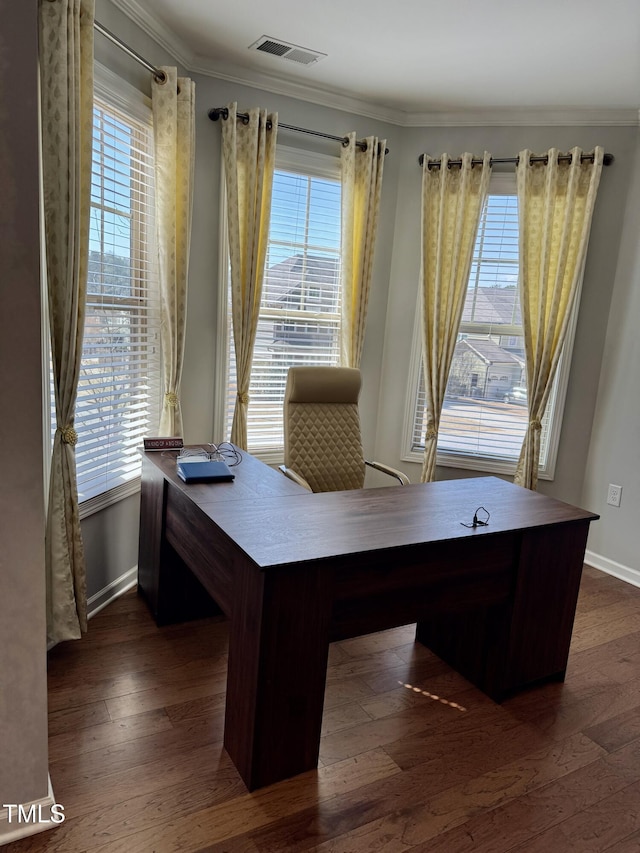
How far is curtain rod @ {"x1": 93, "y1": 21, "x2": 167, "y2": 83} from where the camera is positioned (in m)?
2.29

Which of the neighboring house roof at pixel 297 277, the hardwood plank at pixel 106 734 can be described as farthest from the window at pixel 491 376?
the hardwood plank at pixel 106 734

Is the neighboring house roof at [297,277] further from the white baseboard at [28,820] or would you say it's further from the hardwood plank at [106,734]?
the white baseboard at [28,820]

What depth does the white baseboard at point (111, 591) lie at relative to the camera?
267cm

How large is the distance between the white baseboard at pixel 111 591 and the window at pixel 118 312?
0.45 m

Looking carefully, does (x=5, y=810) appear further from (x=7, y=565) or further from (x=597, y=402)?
(x=597, y=402)

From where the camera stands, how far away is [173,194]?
2.84 m

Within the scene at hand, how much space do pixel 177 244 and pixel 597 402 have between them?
2758mm

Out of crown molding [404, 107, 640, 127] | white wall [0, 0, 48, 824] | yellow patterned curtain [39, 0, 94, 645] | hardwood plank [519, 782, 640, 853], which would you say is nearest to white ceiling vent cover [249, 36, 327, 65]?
crown molding [404, 107, 640, 127]

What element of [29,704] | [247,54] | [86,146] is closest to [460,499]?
[29,704]

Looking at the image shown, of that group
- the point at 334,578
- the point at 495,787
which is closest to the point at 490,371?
the point at 334,578

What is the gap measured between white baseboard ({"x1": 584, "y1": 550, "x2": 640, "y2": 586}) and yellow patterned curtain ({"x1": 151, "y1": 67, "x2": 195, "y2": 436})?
2.82 metres

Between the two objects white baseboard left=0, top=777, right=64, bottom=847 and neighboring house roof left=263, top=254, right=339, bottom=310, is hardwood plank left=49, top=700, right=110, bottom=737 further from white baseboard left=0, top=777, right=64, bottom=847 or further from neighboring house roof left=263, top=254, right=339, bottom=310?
neighboring house roof left=263, top=254, right=339, bottom=310

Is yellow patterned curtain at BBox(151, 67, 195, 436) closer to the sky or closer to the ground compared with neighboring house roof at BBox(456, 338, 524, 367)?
closer to the sky

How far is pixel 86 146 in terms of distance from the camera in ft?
7.22
